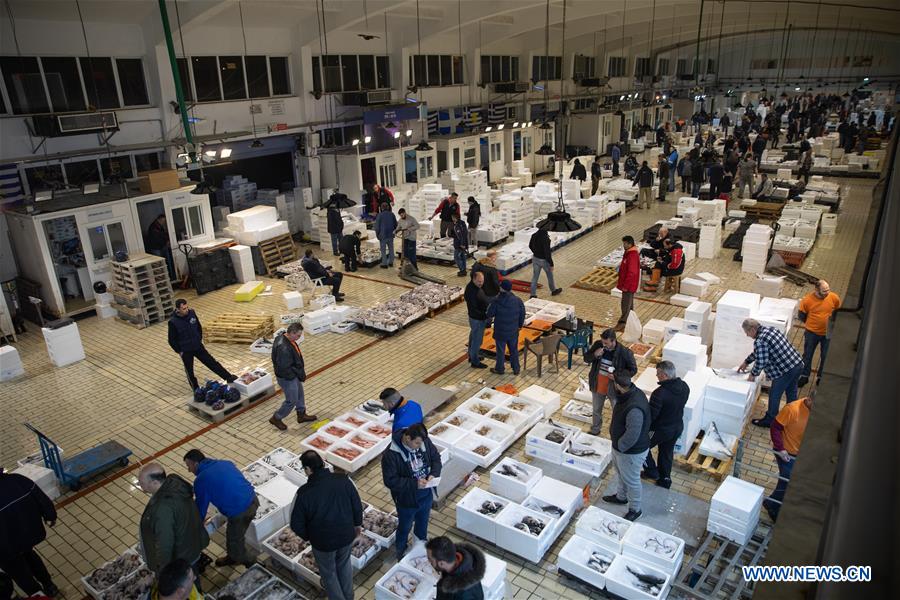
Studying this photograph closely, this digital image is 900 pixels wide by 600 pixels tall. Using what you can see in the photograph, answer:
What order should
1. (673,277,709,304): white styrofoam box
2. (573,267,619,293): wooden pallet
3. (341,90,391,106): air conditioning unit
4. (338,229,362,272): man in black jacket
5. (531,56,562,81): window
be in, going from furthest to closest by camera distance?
(531,56,562,81): window, (341,90,391,106): air conditioning unit, (338,229,362,272): man in black jacket, (573,267,619,293): wooden pallet, (673,277,709,304): white styrofoam box

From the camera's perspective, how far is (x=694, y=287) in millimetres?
12688

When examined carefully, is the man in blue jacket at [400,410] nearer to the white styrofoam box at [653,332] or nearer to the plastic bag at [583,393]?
the plastic bag at [583,393]

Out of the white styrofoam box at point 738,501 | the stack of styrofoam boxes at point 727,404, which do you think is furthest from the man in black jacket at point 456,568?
the stack of styrofoam boxes at point 727,404

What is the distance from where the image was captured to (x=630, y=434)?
612 centimetres

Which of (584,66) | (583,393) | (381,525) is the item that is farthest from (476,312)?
(584,66)

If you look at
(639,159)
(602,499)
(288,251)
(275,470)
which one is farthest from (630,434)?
(639,159)

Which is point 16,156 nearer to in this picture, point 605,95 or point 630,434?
point 630,434

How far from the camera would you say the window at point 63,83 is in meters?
13.5

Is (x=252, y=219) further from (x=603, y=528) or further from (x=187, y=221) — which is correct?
(x=603, y=528)

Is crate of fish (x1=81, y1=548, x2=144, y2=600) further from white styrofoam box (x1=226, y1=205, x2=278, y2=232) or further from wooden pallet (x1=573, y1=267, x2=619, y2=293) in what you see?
white styrofoam box (x1=226, y1=205, x2=278, y2=232)

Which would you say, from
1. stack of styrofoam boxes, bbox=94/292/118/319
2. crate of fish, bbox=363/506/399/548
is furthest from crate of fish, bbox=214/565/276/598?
stack of styrofoam boxes, bbox=94/292/118/319

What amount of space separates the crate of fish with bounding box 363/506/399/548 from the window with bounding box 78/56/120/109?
1275 cm

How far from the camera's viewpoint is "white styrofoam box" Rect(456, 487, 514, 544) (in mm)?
6352

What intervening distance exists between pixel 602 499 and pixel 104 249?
11724 millimetres
